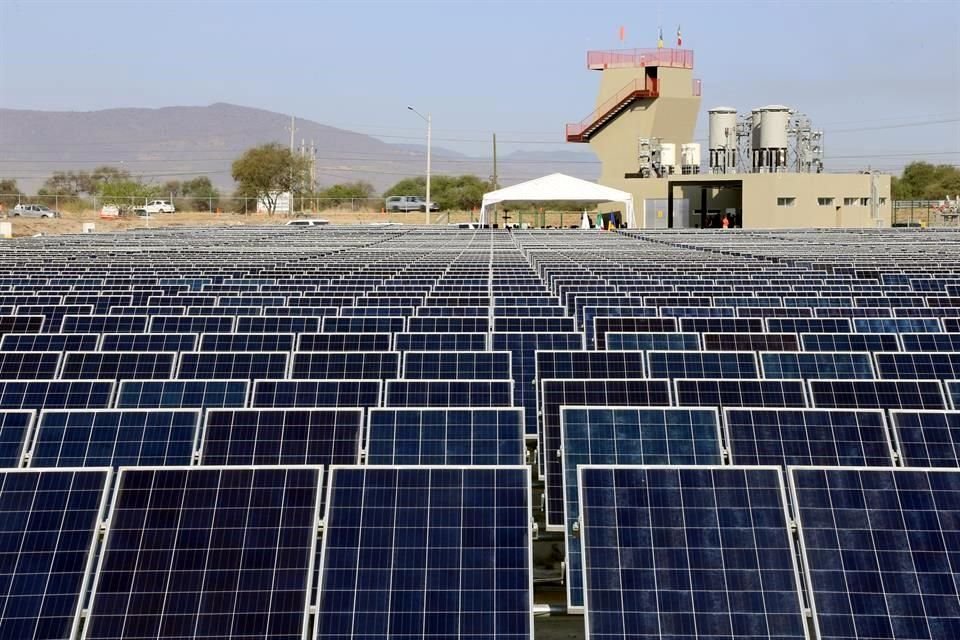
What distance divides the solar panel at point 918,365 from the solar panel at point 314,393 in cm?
534

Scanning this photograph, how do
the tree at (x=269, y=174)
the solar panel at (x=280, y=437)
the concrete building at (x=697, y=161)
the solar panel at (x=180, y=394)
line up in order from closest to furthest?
the solar panel at (x=280, y=437) < the solar panel at (x=180, y=394) < the concrete building at (x=697, y=161) < the tree at (x=269, y=174)

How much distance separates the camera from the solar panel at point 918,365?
12.0m

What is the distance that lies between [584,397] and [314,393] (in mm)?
2353

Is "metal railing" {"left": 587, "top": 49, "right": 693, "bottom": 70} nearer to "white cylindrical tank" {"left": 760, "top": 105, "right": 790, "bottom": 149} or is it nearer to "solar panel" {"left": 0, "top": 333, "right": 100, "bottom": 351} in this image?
"white cylindrical tank" {"left": 760, "top": 105, "right": 790, "bottom": 149}

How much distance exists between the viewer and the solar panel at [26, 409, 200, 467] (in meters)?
8.86

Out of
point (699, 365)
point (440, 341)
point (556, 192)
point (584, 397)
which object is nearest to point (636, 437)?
point (584, 397)

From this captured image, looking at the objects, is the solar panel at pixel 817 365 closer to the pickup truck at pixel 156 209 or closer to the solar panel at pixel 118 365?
the solar panel at pixel 118 365

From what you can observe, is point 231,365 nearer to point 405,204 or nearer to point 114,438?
point 114,438

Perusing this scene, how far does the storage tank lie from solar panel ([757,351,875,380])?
61.8 meters

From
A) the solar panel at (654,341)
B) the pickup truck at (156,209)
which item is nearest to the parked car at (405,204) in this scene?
the pickup truck at (156,209)

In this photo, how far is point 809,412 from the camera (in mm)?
8711

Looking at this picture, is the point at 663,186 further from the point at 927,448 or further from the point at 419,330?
the point at 927,448

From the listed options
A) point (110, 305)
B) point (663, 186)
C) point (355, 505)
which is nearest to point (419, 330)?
point (110, 305)

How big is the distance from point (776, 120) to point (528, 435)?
205 ft
